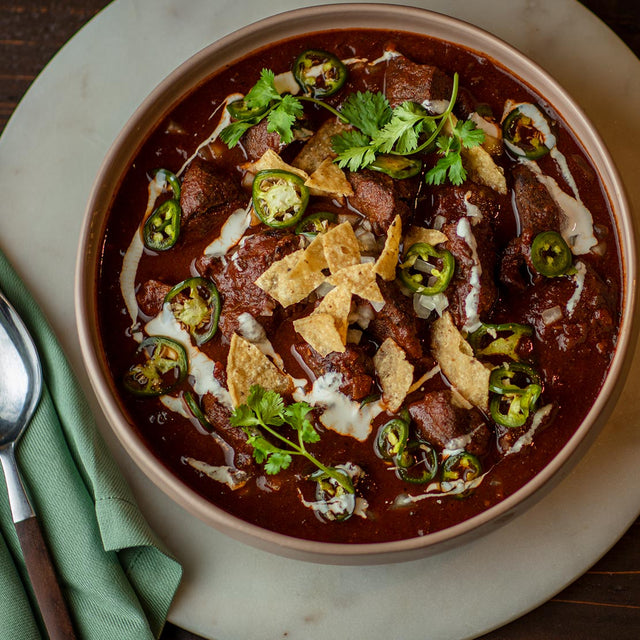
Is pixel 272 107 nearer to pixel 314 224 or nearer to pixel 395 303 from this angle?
pixel 314 224

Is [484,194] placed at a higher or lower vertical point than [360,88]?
lower

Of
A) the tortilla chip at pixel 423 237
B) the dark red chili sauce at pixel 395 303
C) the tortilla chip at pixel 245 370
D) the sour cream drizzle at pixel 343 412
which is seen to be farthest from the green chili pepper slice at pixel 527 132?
the tortilla chip at pixel 245 370

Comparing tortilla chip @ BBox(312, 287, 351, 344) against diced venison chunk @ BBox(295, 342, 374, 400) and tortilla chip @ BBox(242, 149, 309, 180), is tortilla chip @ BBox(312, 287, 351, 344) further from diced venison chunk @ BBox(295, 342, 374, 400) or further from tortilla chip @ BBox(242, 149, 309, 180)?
tortilla chip @ BBox(242, 149, 309, 180)

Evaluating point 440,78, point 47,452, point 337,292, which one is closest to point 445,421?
point 337,292

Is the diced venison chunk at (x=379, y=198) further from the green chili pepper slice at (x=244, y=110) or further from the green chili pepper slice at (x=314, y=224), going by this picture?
the green chili pepper slice at (x=244, y=110)

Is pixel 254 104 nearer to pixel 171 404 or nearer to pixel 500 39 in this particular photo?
pixel 500 39

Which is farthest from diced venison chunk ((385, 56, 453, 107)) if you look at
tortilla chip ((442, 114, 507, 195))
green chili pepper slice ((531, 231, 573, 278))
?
green chili pepper slice ((531, 231, 573, 278))
